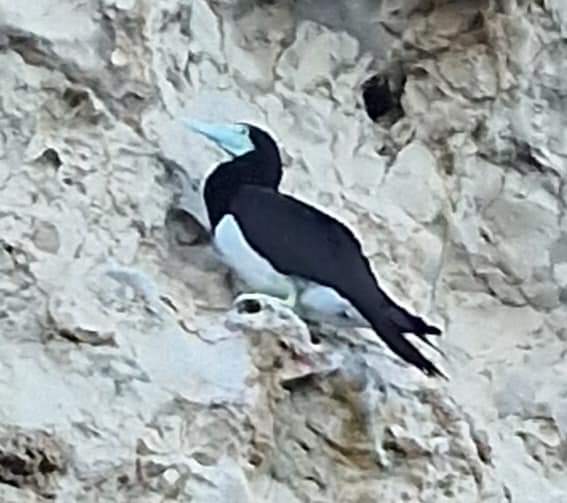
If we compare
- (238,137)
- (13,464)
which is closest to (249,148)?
(238,137)

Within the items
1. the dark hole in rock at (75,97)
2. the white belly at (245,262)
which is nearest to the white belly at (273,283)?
the white belly at (245,262)

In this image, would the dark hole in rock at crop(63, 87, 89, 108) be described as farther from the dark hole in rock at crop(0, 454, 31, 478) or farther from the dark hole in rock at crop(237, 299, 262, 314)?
the dark hole in rock at crop(0, 454, 31, 478)

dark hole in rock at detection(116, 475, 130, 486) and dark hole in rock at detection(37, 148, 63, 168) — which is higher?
dark hole in rock at detection(37, 148, 63, 168)

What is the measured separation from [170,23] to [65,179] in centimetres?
28

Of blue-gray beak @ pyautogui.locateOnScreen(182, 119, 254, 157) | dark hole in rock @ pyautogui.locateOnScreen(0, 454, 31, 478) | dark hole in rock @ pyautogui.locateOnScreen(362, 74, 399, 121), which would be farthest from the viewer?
dark hole in rock @ pyautogui.locateOnScreen(362, 74, 399, 121)

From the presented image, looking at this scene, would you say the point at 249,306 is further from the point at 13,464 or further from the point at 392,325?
the point at 13,464

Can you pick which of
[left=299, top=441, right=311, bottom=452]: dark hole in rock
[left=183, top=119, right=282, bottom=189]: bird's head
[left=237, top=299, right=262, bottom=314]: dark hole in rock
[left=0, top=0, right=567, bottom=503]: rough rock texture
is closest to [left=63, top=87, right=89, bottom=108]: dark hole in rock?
[left=0, top=0, right=567, bottom=503]: rough rock texture

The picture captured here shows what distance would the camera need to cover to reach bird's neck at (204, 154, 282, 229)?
1978mm

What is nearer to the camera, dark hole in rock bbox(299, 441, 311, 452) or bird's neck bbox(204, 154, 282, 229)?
dark hole in rock bbox(299, 441, 311, 452)

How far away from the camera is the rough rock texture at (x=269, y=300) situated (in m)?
1.78

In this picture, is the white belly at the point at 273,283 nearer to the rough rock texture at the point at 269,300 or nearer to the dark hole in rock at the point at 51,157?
the rough rock texture at the point at 269,300

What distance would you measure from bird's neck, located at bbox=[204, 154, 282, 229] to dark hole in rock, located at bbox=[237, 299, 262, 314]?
0.12 meters

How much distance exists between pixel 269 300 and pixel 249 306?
0.03 meters

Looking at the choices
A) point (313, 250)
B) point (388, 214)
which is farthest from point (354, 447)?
point (388, 214)
